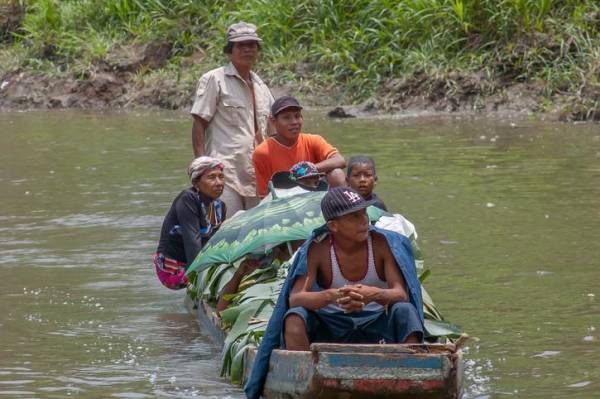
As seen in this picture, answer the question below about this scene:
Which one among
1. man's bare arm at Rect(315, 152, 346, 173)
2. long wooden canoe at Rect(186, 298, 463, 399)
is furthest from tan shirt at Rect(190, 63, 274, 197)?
long wooden canoe at Rect(186, 298, 463, 399)

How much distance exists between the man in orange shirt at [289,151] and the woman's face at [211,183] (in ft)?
1.00

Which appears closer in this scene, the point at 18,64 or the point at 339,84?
the point at 339,84

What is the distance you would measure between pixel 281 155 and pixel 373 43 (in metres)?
12.8

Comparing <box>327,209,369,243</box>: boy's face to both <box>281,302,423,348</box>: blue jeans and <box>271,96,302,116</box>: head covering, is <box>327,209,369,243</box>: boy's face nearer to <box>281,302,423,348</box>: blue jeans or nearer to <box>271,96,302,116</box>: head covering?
<box>281,302,423,348</box>: blue jeans

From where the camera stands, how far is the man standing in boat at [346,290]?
257 inches

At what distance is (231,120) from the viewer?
10.1 m

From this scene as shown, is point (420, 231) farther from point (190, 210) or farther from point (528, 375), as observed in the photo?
point (528, 375)

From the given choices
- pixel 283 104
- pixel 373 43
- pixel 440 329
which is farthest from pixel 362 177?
pixel 373 43

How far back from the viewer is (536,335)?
27.5ft

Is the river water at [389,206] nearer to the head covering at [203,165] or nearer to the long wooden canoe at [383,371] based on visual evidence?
the head covering at [203,165]

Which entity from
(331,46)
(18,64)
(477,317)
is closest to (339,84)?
(331,46)

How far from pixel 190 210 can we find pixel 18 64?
17586mm

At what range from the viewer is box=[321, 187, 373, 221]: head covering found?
6.48 meters

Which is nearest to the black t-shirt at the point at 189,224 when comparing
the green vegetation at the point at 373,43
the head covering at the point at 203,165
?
the head covering at the point at 203,165
